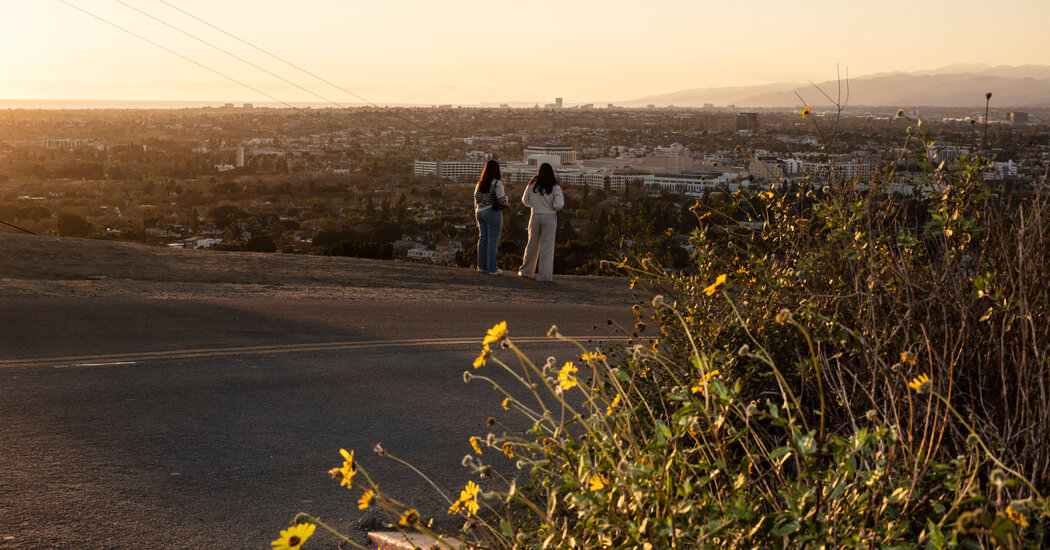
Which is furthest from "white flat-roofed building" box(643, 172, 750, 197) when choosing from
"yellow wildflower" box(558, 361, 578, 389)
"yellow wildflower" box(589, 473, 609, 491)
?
"yellow wildflower" box(589, 473, 609, 491)

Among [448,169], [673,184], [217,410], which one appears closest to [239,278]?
[217,410]

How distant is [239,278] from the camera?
14.1 metres

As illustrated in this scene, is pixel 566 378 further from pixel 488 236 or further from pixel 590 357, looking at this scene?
pixel 488 236

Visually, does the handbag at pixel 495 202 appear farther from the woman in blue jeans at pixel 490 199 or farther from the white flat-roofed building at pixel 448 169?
the white flat-roofed building at pixel 448 169

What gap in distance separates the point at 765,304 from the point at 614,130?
87.2 metres

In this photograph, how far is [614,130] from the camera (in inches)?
3548

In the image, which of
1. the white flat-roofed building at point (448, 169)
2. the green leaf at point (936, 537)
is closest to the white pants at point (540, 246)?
the green leaf at point (936, 537)

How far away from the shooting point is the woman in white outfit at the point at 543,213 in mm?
13781

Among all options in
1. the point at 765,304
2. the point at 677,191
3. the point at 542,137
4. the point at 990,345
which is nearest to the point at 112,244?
the point at 765,304

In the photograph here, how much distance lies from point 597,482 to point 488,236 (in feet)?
39.6

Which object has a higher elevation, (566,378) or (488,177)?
(488,177)

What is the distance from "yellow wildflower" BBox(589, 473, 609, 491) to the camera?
9.05 feet

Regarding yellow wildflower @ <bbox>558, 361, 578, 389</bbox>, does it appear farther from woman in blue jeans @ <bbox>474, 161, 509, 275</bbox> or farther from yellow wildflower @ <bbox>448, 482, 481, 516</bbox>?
woman in blue jeans @ <bbox>474, 161, 509, 275</bbox>

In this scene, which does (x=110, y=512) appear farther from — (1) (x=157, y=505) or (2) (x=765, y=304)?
(2) (x=765, y=304)
